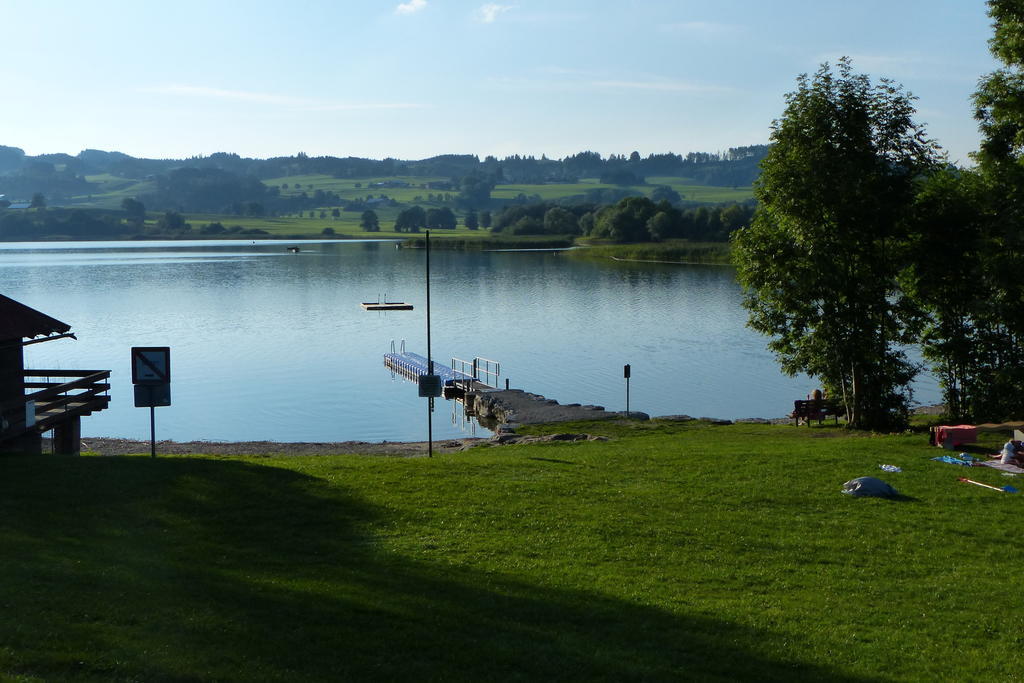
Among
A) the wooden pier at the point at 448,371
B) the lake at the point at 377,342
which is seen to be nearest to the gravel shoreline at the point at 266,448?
the lake at the point at 377,342

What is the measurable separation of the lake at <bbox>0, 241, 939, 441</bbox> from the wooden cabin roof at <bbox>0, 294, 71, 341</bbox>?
1928cm

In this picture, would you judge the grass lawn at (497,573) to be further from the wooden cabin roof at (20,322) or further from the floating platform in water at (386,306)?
the floating platform in water at (386,306)

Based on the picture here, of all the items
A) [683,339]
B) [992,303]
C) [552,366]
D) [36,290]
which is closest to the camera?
[992,303]

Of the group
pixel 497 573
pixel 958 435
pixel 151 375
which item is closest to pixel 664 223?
pixel 958 435

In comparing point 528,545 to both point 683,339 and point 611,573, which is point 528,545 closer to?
point 611,573

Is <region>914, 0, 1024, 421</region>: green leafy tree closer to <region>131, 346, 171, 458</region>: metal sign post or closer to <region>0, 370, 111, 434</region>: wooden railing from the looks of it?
<region>131, 346, 171, 458</region>: metal sign post

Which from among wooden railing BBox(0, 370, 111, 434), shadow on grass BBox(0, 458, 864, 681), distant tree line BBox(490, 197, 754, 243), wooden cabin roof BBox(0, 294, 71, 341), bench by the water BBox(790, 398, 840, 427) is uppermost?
distant tree line BBox(490, 197, 754, 243)

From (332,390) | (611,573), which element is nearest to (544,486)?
(611,573)

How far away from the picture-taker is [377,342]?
234 feet

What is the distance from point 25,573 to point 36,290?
107971 millimetres

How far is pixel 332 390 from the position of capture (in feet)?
173

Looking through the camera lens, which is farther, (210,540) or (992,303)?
(992,303)

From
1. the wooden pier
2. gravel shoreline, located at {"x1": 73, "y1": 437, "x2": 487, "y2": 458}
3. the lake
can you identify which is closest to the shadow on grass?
gravel shoreline, located at {"x1": 73, "y1": 437, "x2": 487, "y2": 458}

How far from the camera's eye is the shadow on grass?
28.9ft
